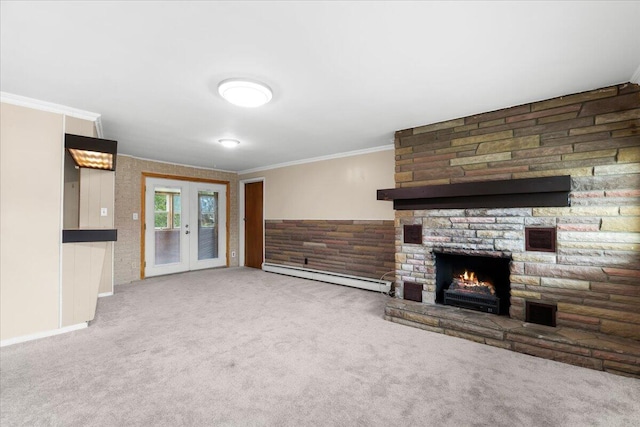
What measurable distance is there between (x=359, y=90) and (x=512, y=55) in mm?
1189

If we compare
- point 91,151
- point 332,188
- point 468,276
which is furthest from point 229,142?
point 468,276

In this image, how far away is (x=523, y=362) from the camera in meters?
2.46

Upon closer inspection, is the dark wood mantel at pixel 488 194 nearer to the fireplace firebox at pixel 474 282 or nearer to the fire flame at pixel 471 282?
the fireplace firebox at pixel 474 282

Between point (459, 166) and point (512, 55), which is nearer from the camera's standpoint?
point (512, 55)

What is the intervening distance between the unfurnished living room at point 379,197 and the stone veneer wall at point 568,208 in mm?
17

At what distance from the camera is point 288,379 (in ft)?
7.18

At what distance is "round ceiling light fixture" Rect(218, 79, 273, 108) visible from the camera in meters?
2.41

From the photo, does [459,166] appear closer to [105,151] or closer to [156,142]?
[105,151]

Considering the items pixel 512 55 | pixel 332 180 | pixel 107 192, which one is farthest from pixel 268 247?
pixel 512 55

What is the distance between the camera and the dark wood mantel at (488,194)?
2.77m

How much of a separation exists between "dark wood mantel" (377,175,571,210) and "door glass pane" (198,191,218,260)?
4.54 meters

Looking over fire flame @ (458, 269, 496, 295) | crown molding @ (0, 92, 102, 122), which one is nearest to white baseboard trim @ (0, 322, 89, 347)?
crown molding @ (0, 92, 102, 122)

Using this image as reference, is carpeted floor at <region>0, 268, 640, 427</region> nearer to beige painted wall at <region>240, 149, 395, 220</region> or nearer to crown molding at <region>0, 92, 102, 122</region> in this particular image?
beige painted wall at <region>240, 149, 395, 220</region>

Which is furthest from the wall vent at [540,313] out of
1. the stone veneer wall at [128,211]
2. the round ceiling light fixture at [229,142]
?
the stone veneer wall at [128,211]
